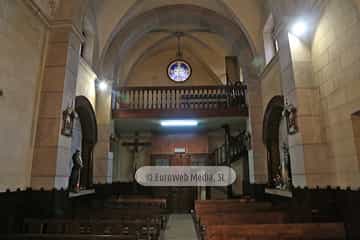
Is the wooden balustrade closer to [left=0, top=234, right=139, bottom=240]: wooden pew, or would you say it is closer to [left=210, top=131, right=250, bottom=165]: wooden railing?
[left=210, top=131, right=250, bottom=165]: wooden railing

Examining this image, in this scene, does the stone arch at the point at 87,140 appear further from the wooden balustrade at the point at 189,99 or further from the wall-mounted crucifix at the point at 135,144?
the wall-mounted crucifix at the point at 135,144

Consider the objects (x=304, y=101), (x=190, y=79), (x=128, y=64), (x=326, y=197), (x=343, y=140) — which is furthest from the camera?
(x=190, y=79)

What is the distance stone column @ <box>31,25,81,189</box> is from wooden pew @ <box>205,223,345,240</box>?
125 inches

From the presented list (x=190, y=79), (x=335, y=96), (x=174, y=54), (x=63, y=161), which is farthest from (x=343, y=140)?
(x=174, y=54)

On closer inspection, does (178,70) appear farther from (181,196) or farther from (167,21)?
(181,196)

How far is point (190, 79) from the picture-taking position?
12547 millimetres

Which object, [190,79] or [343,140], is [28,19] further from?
[190,79]

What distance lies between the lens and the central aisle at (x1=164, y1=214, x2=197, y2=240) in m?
6.66

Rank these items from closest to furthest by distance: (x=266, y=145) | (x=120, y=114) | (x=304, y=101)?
(x=304, y=101) → (x=266, y=145) → (x=120, y=114)

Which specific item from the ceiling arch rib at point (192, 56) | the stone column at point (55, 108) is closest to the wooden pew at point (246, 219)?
the stone column at point (55, 108)

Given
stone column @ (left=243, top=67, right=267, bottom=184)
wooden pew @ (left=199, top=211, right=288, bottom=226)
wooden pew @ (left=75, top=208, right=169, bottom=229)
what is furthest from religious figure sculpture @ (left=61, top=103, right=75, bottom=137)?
stone column @ (left=243, top=67, right=267, bottom=184)

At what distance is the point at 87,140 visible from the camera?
7.85 m

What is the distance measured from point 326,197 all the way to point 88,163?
20.9 feet

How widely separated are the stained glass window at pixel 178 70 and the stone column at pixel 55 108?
7.43m
